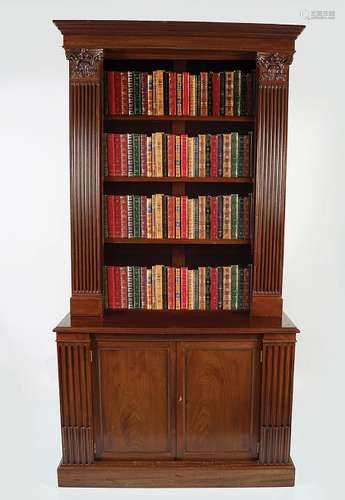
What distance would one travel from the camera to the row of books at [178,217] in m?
2.87

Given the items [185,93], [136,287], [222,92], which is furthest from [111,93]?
[136,287]

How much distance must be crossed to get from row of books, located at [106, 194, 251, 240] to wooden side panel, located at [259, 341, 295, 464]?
0.69 metres

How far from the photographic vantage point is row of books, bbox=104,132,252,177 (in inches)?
112

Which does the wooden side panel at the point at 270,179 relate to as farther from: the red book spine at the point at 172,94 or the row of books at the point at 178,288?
the red book spine at the point at 172,94

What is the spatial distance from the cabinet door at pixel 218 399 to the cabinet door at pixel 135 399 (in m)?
0.07

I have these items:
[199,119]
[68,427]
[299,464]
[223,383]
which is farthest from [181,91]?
[299,464]

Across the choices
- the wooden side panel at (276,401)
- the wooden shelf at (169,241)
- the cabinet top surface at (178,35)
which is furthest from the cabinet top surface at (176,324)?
the cabinet top surface at (178,35)

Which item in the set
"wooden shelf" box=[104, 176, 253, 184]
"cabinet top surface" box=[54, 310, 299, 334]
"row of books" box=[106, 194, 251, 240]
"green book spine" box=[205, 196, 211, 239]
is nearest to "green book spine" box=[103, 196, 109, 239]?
"row of books" box=[106, 194, 251, 240]

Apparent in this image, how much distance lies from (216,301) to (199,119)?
41.8 inches

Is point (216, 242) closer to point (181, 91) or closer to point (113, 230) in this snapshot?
point (113, 230)

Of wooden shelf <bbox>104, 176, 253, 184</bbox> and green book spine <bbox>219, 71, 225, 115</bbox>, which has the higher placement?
green book spine <bbox>219, 71, 225, 115</bbox>

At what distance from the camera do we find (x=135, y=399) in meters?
2.71

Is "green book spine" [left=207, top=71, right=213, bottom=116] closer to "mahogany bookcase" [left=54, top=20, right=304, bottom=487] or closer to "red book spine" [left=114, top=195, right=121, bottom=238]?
"mahogany bookcase" [left=54, top=20, right=304, bottom=487]

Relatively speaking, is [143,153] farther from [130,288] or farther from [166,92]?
[130,288]
